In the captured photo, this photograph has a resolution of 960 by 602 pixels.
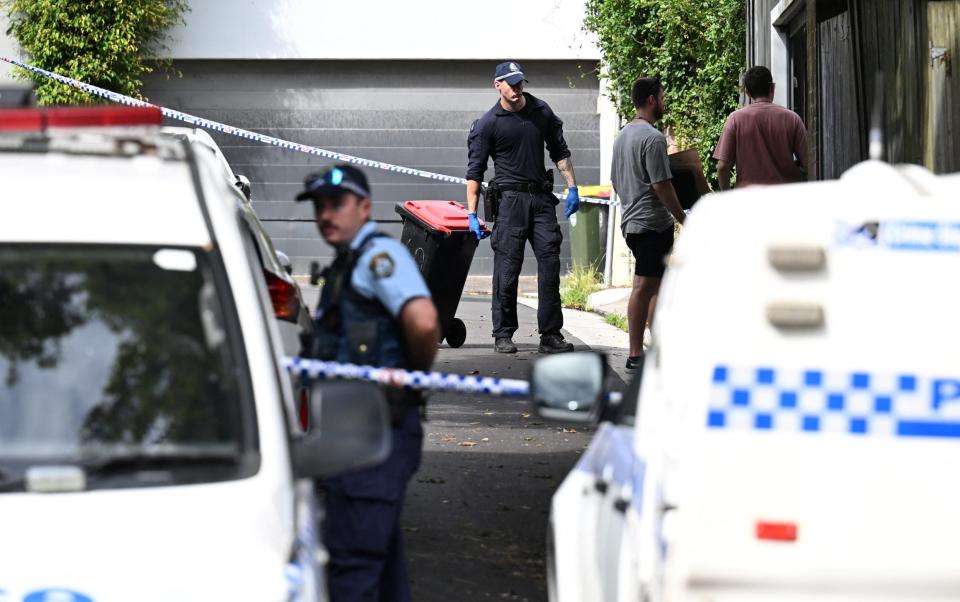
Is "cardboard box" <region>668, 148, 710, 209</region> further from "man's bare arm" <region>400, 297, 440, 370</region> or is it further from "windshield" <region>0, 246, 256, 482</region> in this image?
"windshield" <region>0, 246, 256, 482</region>

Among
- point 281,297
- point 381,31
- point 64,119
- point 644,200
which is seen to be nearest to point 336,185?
point 64,119

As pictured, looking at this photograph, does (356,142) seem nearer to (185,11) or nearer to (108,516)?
(185,11)

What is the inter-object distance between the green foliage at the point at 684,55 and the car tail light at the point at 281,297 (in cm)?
1023

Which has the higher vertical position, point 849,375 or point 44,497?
point 849,375

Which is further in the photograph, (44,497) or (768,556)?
(44,497)

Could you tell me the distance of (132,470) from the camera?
3.50m

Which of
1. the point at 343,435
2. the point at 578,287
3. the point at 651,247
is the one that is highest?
the point at 651,247

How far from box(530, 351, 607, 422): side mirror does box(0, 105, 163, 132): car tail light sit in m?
1.18

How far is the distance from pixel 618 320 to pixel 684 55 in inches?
172

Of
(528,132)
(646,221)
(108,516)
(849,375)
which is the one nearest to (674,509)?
(849,375)

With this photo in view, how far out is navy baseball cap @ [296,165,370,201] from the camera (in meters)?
4.95

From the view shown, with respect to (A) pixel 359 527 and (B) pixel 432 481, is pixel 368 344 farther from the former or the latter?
(B) pixel 432 481

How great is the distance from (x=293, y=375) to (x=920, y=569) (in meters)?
3.30

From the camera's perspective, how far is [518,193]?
1220cm
